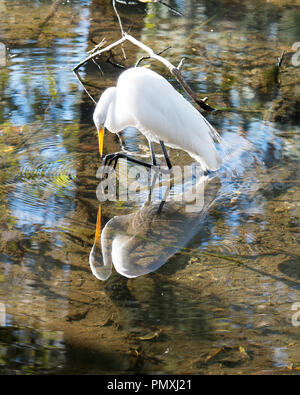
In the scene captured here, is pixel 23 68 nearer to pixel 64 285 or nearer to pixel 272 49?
pixel 272 49

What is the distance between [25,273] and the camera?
307 cm

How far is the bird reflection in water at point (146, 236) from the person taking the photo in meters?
3.22

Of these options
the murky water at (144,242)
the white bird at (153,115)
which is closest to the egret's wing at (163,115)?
the white bird at (153,115)

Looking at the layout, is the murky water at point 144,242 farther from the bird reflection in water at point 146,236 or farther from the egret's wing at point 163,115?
the egret's wing at point 163,115

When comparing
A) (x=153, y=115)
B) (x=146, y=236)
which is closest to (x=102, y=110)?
(x=153, y=115)

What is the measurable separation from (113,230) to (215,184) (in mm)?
1033

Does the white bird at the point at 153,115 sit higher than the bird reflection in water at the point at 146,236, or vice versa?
the white bird at the point at 153,115

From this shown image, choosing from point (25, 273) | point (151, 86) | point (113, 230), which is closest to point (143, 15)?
point (151, 86)

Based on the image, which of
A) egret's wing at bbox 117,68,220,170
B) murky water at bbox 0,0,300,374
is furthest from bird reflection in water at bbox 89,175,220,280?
egret's wing at bbox 117,68,220,170

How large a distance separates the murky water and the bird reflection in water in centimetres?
1

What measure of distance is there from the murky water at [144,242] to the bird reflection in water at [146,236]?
13 mm

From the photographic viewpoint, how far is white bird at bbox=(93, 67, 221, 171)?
13.3ft

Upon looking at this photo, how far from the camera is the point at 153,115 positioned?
4090mm
